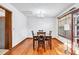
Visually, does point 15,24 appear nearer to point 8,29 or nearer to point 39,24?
point 8,29

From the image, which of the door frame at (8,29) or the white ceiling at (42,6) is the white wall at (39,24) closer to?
the white ceiling at (42,6)

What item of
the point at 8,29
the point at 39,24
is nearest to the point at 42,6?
the point at 8,29

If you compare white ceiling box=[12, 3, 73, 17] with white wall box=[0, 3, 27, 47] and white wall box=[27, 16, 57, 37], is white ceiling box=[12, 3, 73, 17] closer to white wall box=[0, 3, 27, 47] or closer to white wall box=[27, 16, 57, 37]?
white wall box=[0, 3, 27, 47]

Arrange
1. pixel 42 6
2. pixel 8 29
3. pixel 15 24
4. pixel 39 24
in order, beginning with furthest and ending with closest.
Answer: pixel 39 24 < pixel 15 24 < pixel 42 6 < pixel 8 29

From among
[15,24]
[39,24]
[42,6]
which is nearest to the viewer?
[42,6]

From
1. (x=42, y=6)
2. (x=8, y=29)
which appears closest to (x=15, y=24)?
(x=8, y=29)

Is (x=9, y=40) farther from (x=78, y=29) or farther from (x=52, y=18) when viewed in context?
(x=52, y=18)

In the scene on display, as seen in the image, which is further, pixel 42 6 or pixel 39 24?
pixel 39 24

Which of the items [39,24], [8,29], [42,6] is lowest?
[8,29]

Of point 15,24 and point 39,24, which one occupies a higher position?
point 39,24

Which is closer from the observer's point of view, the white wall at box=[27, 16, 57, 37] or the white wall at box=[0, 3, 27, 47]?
the white wall at box=[0, 3, 27, 47]

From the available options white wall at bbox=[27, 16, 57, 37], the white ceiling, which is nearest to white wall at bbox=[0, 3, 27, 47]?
the white ceiling

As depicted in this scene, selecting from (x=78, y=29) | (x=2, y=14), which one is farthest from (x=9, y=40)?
(x=78, y=29)
